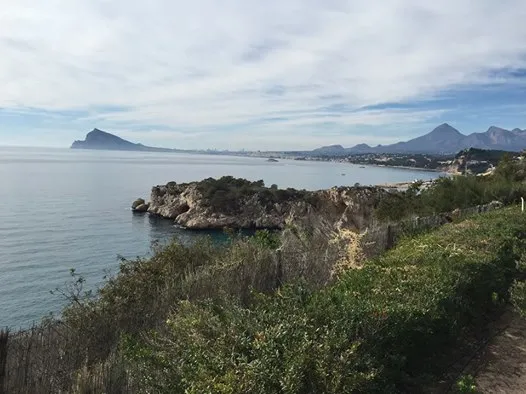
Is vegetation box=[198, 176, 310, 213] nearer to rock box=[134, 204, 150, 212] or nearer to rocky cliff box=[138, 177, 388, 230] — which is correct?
rocky cliff box=[138, 177, 388, 230]

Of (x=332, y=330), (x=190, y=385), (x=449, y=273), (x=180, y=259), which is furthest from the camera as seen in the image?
(x=180, y=259)

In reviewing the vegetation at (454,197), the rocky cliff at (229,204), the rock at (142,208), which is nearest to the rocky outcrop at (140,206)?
the rock at (142,208)

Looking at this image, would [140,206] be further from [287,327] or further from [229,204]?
[287,327]

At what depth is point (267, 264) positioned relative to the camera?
802 centimetres

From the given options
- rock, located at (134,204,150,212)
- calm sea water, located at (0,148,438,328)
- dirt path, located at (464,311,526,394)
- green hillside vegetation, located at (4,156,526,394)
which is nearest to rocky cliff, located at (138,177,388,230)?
rock, located at (134,204,150,212)

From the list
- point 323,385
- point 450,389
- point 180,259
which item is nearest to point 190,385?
point 323,385

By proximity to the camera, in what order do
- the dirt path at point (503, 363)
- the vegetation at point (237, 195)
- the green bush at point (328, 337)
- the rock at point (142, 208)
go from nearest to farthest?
the green bush at point (328, 337) < the dirt path at point (503, 363) < the vegetation at point (237, 195) < the rock at point (142, 208)

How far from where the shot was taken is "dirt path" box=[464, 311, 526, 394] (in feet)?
15.8

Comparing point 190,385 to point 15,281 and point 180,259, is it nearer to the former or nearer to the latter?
point 180,259

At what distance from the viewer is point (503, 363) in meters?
5.38

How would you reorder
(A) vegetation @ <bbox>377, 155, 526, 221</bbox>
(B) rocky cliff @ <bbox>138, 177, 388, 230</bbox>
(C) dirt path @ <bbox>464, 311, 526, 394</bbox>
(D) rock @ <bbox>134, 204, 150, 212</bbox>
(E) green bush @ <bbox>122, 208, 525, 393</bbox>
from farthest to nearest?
(D) rock @ <bbox>134, 204, 150, 212</bbox> < (B) rocky cliff @ <bbox>138, 177, 388, 230</bbox> < (A) vegetation @ <bbox>377, 155, 526, 221</bbox> < (C) dirt path @ <bbox>464, 311, 526, 394</bbox> < (E) green bush @ <bbox>122, 208, 525, 393</bbox>

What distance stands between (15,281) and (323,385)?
22.2 m

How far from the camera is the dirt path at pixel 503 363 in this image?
15.8ft

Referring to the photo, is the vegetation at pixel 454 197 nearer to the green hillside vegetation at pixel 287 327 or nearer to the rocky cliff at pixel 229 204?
the green hillside vegetation at pixel 287 327
